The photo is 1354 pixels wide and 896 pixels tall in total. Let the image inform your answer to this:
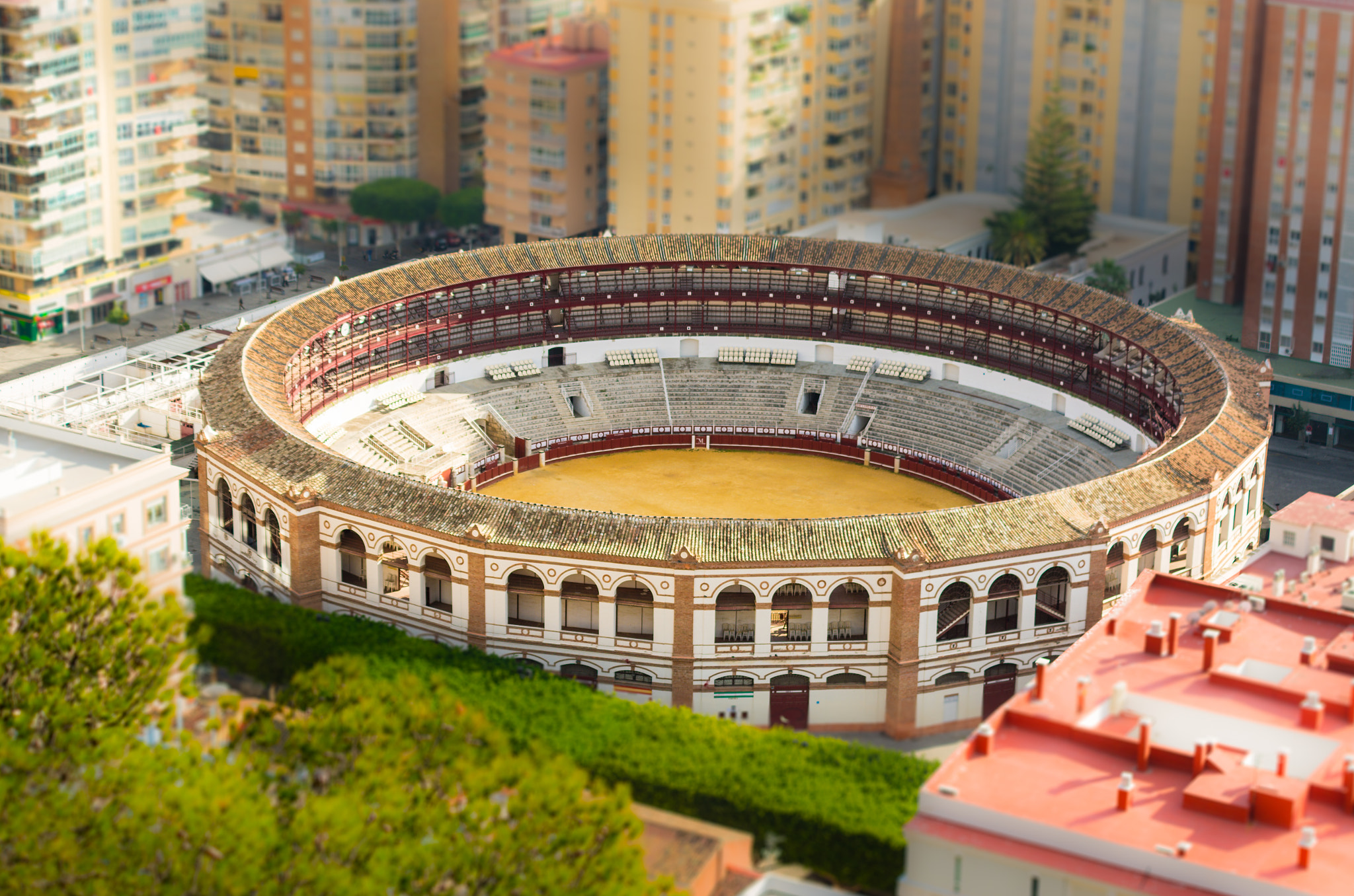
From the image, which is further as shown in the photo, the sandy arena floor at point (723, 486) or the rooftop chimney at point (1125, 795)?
the sandy arena floor at point (723, 486)

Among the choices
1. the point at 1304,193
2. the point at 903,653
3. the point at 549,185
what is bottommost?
the point at 903,653

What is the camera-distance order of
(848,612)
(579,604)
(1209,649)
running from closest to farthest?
(1209,649) → (848,612) → (579,604)

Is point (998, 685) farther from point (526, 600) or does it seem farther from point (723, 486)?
point (723, 486)

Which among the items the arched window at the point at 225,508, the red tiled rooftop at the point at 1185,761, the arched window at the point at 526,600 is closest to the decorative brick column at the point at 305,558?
the arched window at the point at 225,508

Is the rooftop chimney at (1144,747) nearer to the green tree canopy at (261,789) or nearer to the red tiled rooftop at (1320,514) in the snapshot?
the green tree canopy at (261,789)

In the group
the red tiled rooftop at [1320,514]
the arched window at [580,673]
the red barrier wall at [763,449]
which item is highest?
the red tiled rooftop at [1320,514]

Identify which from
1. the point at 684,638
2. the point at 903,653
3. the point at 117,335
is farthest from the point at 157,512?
the point at 117,335

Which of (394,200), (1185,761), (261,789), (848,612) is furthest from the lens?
(394,200)
